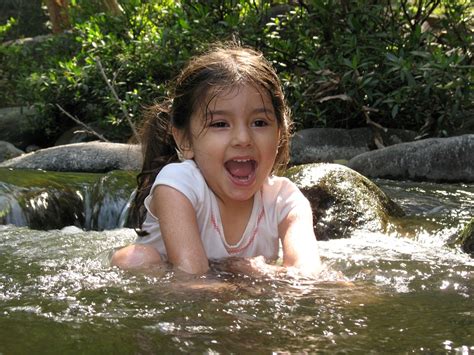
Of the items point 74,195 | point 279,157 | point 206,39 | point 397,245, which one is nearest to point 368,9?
point 206,39

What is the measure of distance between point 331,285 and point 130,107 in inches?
299

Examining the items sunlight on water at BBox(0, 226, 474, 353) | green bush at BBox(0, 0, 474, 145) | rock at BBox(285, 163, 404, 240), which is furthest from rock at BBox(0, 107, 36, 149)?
sunlight on water at BBox(0, 226, 474, 353)

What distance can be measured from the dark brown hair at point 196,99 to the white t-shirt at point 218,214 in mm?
188

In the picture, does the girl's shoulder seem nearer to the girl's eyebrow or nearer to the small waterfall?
the girl's eyebrow

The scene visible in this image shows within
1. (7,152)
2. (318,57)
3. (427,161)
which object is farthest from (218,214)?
(7,152)

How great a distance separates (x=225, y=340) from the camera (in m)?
2.20

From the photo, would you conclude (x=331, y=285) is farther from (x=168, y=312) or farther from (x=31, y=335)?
(x=31, y=335)

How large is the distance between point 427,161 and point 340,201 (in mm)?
2616

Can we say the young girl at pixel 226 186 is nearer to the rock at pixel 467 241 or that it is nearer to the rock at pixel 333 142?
the rock at pixel 467 241

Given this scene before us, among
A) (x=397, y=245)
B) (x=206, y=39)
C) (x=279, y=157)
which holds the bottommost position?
(x=397, y=245)

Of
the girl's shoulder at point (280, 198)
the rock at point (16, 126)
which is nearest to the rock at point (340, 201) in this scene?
the girl's shoulder at point (280, 198)

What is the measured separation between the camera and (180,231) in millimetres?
3246

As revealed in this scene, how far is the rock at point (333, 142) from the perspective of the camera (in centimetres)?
862

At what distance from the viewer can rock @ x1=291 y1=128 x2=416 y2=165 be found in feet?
28.3
